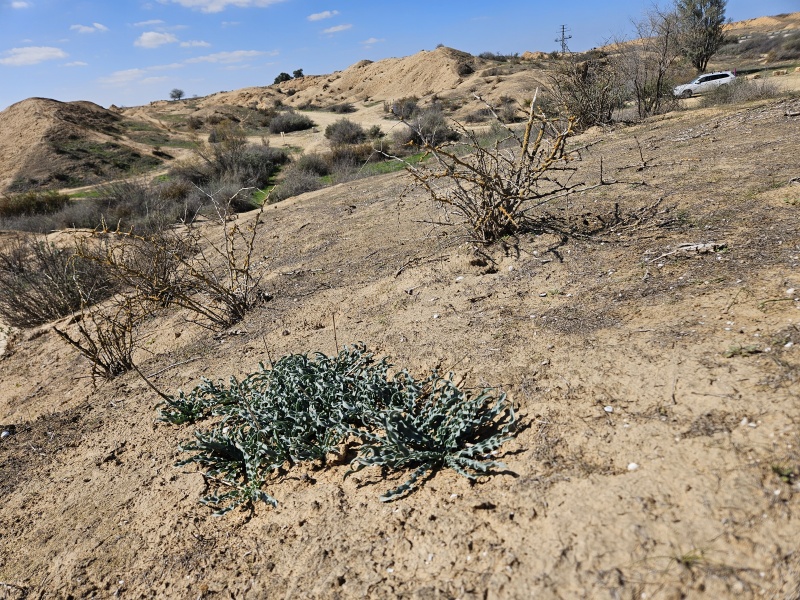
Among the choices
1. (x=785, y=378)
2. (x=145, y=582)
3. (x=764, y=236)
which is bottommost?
(x=145, y=582)

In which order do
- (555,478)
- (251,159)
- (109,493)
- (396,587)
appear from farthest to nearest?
(251,159)
(109,493)
(555,478)
(396,587)

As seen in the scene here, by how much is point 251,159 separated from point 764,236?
17.0 meters

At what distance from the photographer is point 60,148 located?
25.2 meters

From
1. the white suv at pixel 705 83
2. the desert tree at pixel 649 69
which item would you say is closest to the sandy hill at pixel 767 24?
the white suv at pixel 705 83

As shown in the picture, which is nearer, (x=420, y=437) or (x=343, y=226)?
(x=420, y=437)

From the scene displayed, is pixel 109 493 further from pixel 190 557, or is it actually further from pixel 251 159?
pixel 251 159

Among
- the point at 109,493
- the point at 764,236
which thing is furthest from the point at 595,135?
the point at 109,493

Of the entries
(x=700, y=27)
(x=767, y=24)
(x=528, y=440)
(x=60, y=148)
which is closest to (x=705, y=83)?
(x=700, y=27)

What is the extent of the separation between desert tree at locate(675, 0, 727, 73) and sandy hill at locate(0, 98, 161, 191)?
2471cm

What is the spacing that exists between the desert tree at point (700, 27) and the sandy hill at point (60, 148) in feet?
81.1

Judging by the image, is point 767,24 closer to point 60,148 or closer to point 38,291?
point 60,148

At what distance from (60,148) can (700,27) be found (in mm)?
30120

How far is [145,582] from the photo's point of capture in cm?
227

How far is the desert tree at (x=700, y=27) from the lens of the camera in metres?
23.8
